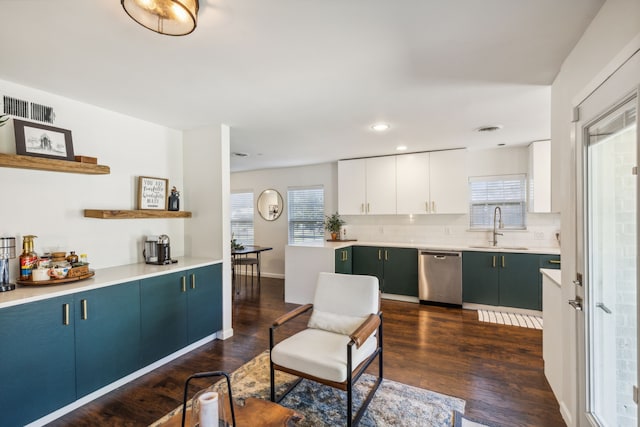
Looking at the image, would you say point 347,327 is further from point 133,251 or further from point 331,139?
point 331,139

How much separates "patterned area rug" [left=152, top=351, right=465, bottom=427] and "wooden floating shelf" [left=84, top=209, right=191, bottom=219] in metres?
1.75

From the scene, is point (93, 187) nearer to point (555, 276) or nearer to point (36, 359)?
point (36, 359)

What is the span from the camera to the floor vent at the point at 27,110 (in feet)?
7.58

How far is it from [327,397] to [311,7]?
2.55 metres

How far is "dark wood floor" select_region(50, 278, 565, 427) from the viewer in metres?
2.16

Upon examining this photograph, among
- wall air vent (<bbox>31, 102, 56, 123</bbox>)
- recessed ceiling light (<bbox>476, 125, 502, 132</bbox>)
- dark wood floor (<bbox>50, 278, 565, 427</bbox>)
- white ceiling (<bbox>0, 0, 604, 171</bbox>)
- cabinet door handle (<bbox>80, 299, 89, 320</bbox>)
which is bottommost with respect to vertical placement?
dark wood floor (<bbox>50, 278, 565, 427</bbox>)

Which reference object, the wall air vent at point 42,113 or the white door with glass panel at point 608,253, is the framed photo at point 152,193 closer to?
the wall air vent at point 42,113

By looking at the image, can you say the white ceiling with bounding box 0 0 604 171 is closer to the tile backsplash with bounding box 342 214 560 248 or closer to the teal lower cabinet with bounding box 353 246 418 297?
the tile backsplash with bounding box 342 214 560 248

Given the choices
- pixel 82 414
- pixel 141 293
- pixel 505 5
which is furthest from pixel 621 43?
pixel 82 414

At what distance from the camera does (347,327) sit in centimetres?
241

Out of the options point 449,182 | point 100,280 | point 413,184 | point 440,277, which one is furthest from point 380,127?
point 100,280

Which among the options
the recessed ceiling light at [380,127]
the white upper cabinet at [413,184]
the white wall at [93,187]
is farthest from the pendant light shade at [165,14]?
the white upper cabinet at [413,184]

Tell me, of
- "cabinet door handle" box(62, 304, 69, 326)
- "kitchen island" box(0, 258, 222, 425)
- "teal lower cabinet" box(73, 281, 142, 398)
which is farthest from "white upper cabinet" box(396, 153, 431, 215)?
"cabinet door handle" box(62, 304, 69, 326)

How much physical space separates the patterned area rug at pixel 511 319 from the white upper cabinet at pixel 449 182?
151 cm
